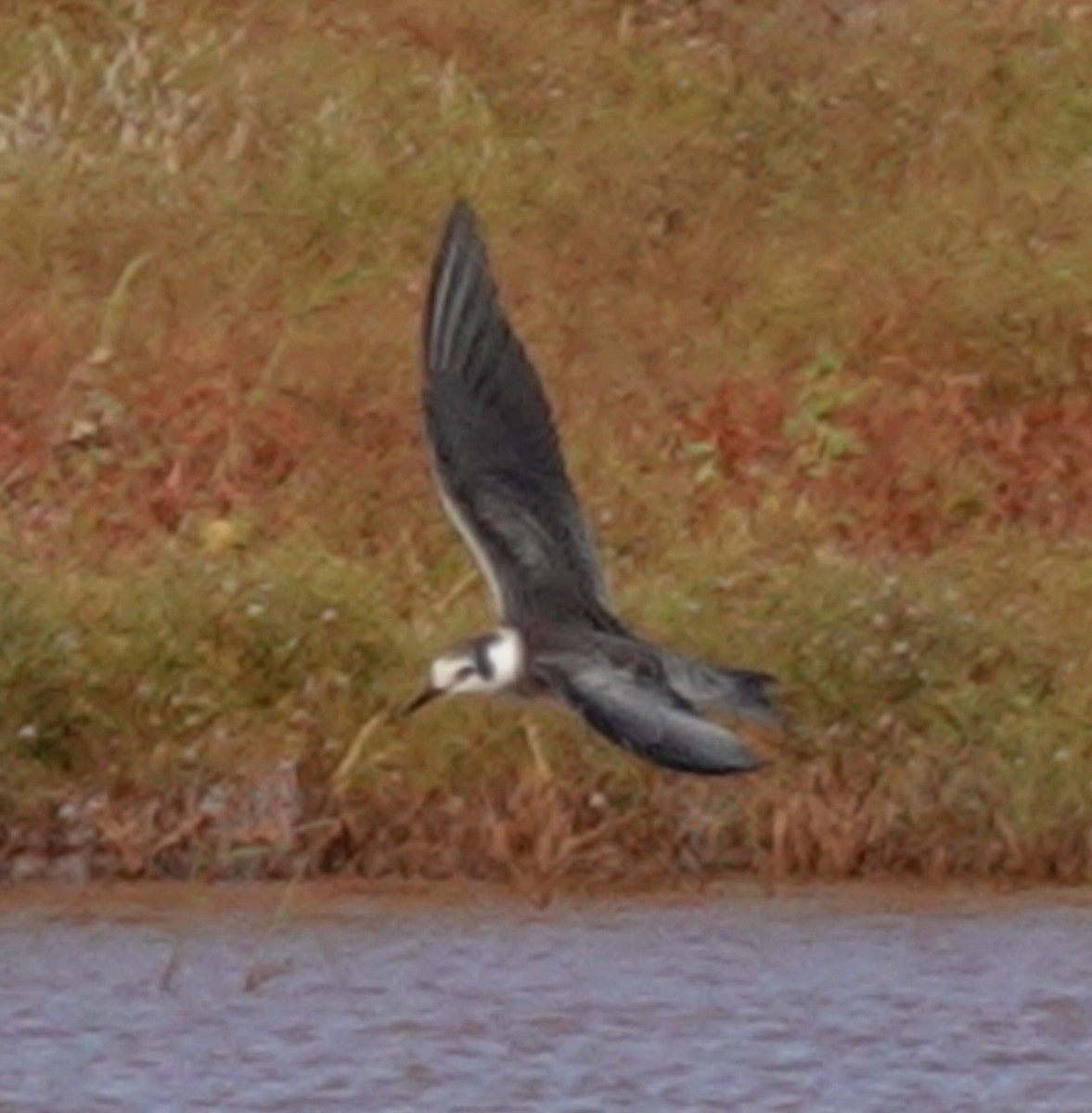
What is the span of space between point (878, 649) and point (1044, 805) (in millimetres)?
544

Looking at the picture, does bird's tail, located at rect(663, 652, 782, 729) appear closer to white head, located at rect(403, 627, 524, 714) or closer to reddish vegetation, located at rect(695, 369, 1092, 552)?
white head, located at rect(403, 627, 524, 714)

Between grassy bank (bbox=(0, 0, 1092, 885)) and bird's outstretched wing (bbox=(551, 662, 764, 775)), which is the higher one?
grassy bank (bbox=(0, 0, 1092, 885))

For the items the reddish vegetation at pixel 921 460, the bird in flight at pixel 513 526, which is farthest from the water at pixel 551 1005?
the reddish vegetation at pixel 921 460

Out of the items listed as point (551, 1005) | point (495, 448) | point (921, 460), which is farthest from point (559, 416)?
point (551, 1005)

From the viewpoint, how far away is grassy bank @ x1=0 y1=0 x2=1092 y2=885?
904 centimetres

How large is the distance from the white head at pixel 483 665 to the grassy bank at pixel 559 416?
2.39 feet

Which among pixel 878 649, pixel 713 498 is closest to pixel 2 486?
pixel 713 498

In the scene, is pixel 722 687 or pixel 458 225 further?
pixel 458 225

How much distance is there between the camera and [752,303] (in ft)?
40.3

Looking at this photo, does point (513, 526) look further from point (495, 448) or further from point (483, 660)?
point (483, 660)

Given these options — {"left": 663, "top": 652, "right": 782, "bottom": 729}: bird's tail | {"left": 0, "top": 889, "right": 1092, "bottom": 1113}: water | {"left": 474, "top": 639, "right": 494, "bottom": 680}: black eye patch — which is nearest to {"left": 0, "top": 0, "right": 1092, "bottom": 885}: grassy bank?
{"left": 0, "top": 889, "right": 1092, "bottom": 1113}: water

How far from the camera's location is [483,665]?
7887mm

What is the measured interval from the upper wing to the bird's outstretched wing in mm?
339

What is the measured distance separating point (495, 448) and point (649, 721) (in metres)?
1.00
